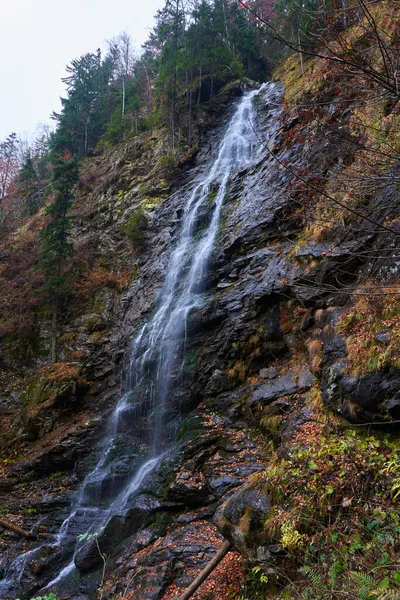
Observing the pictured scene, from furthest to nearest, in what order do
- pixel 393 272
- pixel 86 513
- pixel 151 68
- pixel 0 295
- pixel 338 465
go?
pixel 151 68, pixel 0 295, pixel 86 513, pixel 393 272, pixel 338 465

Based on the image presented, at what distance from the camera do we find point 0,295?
20.2 m

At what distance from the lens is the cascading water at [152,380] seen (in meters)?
9.70

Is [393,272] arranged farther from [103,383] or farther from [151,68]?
[151,68]

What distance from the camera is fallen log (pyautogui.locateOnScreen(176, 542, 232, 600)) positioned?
5215mm

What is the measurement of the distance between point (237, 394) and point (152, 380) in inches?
134

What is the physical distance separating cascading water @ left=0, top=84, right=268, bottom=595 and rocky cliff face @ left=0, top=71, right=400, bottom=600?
400 mm

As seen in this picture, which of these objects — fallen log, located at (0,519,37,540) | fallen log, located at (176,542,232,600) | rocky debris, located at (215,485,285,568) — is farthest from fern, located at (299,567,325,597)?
fallen log, located at (0,519,37,540)

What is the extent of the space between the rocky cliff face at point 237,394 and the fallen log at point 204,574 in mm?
304

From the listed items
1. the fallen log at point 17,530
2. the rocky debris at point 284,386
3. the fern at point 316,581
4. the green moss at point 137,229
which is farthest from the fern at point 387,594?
the green moss at point 137,229

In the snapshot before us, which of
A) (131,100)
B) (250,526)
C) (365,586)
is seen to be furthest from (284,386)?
(131,100)

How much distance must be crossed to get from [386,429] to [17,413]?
14.1m

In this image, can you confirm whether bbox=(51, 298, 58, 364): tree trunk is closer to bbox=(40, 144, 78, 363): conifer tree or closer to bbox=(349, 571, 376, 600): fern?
bbox=(40, 144, 78, 363): conifer tree

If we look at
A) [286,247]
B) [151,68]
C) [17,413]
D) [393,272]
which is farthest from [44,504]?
[151,68]

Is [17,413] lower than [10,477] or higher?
higher
